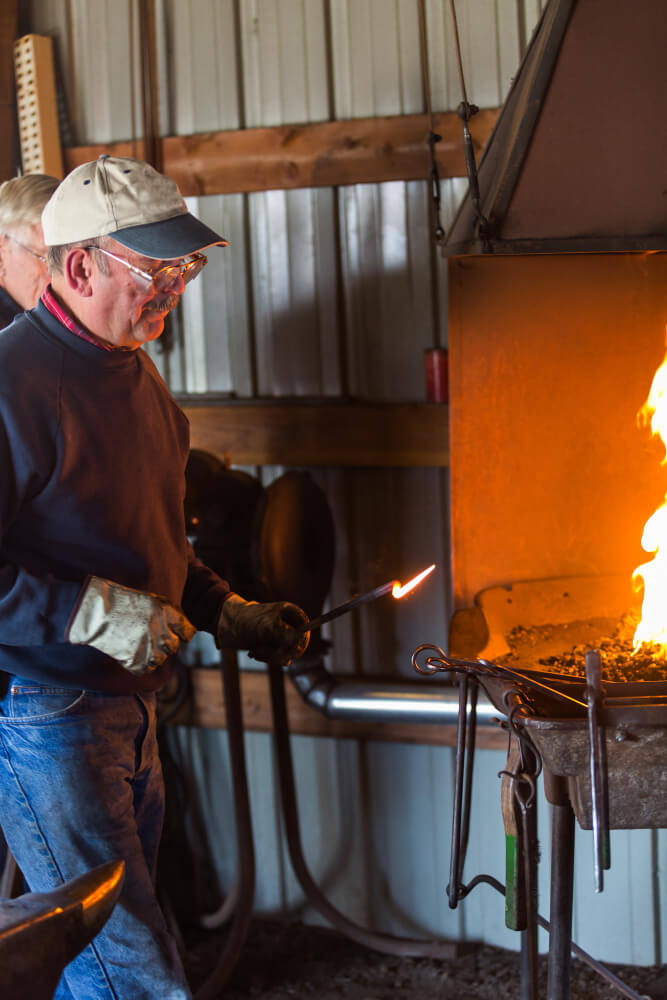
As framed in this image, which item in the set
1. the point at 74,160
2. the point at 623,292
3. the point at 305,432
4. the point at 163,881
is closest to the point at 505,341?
the point at 623,292

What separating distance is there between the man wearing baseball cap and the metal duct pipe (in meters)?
0.95

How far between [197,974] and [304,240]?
1.91 metres

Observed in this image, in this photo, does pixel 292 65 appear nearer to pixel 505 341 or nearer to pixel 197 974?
pixel 505 341

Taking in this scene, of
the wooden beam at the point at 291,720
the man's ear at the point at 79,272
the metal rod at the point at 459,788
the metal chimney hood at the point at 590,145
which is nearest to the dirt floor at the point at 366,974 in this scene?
the wooden beam at the point at 291,720

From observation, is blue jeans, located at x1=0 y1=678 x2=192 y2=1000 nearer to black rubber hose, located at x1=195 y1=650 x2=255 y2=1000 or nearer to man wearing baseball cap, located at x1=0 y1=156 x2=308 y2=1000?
man wearing baseball cap, located at x1=0 y1=156 x2=308 y2=1000

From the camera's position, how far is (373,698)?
8.04 ft

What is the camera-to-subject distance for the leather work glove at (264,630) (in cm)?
170

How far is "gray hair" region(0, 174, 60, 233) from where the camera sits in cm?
183

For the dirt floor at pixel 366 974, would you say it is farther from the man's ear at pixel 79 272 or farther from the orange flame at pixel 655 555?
the man's ear at pixel 79 272

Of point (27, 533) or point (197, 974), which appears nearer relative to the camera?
point (27, 533)

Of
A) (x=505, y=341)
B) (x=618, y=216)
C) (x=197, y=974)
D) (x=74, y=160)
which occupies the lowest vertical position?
(x=197, y=974)

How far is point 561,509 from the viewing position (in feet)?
6.74

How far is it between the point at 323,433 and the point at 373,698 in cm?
68

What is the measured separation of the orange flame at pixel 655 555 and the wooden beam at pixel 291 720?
2.41 feet
